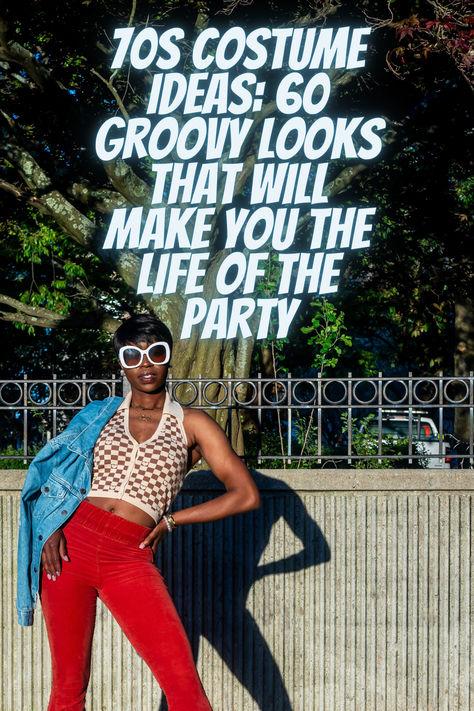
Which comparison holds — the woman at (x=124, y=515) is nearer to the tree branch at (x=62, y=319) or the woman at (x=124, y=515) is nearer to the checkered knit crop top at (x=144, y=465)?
the checkered knit crop top at (x=144, y=465)

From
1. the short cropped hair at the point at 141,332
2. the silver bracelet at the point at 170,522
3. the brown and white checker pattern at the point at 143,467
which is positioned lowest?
the silver bracelet at the point at 170,522

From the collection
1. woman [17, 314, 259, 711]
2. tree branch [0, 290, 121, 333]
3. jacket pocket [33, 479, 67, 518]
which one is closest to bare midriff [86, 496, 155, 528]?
woman [17, 314, 259, 711]

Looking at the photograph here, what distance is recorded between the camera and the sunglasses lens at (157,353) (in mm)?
3424

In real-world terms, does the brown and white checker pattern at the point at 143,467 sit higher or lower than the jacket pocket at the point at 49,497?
higher

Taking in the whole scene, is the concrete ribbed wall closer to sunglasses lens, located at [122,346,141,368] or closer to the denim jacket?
the denim jacket

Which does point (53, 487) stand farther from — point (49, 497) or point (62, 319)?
point (62, 319)

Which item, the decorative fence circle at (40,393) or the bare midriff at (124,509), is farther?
the decorative fence circle at (40,393)

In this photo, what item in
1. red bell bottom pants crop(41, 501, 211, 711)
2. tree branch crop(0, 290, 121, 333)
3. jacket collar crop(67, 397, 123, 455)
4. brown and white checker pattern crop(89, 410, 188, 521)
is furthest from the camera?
tree branch crop(0, 290, 121, 333)

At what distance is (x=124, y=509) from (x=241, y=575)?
2.11 meters

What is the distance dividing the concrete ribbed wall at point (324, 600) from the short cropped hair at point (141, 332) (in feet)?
6.15

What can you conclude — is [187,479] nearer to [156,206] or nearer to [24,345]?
[156,206]

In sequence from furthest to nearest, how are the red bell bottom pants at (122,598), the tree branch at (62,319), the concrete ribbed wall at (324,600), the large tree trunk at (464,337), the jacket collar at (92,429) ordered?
the large tree trunk at (464,337) < the tree branch at (62,319) < the concrete ribbed wall at (324,600) < the jacket collar at (92,429) < the red bell bottom pants at (122,598)

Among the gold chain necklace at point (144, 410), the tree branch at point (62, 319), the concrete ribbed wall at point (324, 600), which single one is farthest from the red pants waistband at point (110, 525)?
the tree branch at point (62, 319)

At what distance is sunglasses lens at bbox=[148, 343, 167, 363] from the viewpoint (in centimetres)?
342
